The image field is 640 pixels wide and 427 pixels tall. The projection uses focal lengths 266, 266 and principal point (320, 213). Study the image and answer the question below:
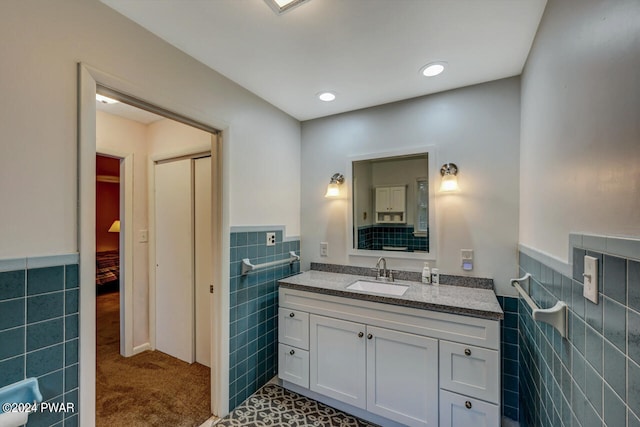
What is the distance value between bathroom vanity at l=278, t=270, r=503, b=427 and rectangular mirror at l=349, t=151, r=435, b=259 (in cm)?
34

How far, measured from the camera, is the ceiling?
49.3 inches

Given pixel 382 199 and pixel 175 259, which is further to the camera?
pixel 175 259

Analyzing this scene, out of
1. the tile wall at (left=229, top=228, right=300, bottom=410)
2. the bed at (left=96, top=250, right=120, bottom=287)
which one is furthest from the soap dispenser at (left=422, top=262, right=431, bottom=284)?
the bed at (left=96, top=250, right=120, bottom=287)

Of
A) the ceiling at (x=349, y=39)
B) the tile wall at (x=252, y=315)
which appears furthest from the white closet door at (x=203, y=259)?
the ceiling at (x=349, y=39)

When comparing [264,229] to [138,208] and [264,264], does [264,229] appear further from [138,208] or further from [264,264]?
[138,208]

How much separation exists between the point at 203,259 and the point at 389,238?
5.53 feet

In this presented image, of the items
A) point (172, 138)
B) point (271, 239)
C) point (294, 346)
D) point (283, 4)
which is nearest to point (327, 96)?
point (283, 4)

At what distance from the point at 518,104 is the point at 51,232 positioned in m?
2.67

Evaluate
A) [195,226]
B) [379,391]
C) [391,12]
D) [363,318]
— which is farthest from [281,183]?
[379,391]

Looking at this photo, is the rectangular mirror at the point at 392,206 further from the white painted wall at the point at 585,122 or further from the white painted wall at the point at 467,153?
the white painted wall at the point at 585,122

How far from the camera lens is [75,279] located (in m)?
1.12

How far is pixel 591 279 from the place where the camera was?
76 centimetres

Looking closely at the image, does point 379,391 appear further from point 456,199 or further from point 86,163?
point 86,163

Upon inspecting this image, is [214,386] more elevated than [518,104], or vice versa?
[518,104]
